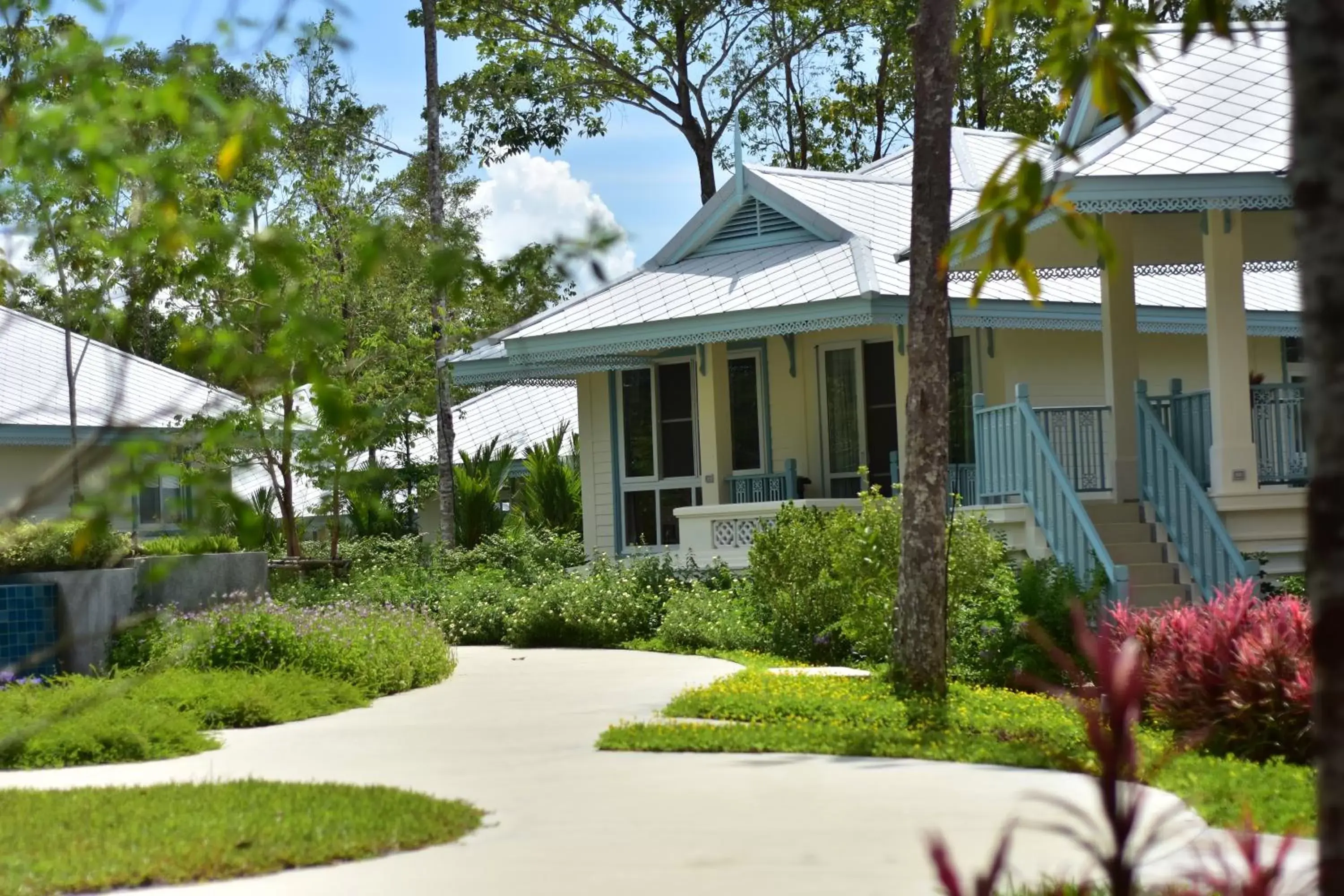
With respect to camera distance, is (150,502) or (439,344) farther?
(150,502)

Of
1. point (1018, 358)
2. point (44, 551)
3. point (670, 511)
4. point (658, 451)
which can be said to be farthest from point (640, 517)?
point (44, 551)

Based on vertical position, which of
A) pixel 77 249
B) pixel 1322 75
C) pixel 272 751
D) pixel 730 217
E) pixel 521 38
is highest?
A: pixel 521 38

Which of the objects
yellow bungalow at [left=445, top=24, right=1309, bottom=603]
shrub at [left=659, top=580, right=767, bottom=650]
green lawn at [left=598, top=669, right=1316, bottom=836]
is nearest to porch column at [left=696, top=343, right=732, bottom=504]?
yellow bungalow at [left=445, top=24, right=1309, bottom=603]

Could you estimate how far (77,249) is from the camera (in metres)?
9.23

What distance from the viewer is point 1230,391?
15.2 m

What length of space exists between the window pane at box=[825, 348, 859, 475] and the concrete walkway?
901 cm

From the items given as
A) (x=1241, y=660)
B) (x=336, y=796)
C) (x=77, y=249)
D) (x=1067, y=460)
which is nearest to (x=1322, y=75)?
(x=336, y=796)

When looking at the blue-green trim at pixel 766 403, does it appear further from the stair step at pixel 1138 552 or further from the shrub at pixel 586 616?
the stair step at pixel 1138 552

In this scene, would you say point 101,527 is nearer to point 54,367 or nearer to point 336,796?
point 336,796

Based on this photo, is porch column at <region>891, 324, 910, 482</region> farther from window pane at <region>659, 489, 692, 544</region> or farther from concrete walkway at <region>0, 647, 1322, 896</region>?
concrete walkway at <region>0, 647, 1322, 896</region>

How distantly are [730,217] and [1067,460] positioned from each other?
8623 millimetres

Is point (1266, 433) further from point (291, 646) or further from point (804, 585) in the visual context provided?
point (291, 646)

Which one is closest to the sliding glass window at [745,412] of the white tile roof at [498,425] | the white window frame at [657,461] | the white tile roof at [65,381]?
the white window frame at [657,461]

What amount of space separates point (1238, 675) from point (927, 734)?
2.03 metres
